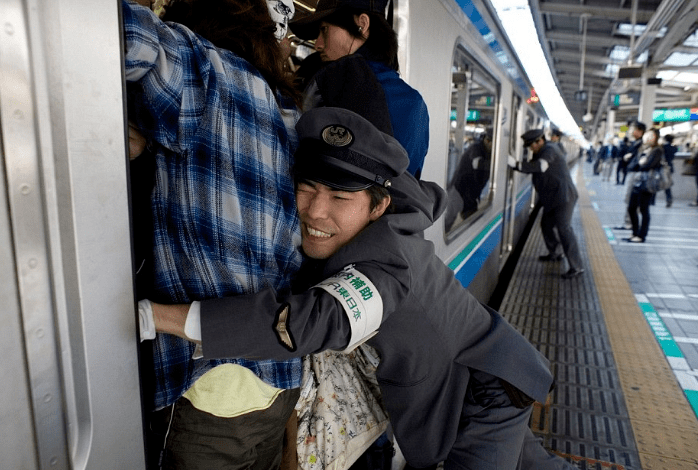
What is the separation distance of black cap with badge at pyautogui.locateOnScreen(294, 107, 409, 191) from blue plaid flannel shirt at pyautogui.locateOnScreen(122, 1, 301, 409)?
0.10 metres

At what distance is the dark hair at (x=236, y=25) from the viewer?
998mm

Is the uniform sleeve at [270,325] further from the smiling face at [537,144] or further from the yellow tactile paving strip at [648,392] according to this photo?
the smiling face at [537,144]

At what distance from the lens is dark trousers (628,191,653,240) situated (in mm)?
7215

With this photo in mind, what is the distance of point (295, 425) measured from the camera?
1333 millimetres

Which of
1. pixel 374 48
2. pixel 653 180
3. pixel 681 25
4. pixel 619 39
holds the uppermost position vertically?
pixel 619 39

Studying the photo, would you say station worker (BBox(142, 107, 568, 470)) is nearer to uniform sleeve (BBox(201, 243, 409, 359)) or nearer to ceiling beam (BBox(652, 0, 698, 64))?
uniform sleeve (BBox(201, 243, 409, 359))

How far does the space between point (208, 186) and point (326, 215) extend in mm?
362

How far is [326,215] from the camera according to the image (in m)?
1.24

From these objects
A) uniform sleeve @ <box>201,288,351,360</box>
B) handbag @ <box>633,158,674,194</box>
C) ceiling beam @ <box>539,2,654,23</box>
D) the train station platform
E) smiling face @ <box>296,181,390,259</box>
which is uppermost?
ceiling beam @ <box>539,2,654,23</box>

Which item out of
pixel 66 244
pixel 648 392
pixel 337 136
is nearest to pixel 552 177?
pixel 648 392

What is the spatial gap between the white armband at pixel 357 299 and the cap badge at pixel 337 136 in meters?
0.29

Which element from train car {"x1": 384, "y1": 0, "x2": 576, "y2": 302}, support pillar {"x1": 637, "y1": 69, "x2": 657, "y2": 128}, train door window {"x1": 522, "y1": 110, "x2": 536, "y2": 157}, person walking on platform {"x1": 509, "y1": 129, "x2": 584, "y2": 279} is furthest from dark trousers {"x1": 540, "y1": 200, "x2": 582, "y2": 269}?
support pillar {"x1": 637, "y1": 69, "x2": 657, "y2": 128}

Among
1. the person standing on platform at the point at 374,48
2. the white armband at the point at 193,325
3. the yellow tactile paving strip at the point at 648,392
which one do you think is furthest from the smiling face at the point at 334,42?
the yellow tactile paving strip at the point at 648,392

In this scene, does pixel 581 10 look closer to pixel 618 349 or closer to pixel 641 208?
pixel 641 208
